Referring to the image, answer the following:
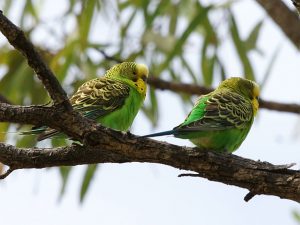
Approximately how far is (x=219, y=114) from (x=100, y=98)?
58 centimetres

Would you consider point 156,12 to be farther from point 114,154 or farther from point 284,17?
point 114,154

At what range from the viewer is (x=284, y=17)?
18.5 feet

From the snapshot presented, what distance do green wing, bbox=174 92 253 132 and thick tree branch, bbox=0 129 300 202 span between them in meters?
0.41

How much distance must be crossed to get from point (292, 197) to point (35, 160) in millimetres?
977

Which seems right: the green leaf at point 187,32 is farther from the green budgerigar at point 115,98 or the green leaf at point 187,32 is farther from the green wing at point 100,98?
the green wing at point 100,98

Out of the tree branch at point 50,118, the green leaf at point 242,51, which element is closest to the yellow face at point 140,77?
the tree branch at point 50,118

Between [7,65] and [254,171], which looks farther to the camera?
[7,65]

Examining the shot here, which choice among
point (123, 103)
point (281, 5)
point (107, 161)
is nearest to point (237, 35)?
point (281, 5)

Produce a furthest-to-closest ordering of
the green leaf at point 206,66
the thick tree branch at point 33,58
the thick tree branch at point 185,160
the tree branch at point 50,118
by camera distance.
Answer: the green leaf at point 206,66, the thick tree branch at point 185,160, the tree branch at point 50,118, the thick tree branch at point 33,58

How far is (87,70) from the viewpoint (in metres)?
5.82

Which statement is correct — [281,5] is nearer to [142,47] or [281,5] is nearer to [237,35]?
[237,35]

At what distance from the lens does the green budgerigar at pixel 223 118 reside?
3.28 m

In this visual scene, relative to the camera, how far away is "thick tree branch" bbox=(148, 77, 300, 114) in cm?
552

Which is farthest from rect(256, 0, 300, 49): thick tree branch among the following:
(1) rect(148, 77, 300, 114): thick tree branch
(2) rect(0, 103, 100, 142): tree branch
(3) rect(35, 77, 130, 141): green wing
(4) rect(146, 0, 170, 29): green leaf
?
(2) rect(0, 103, 100, 142): tree branch
